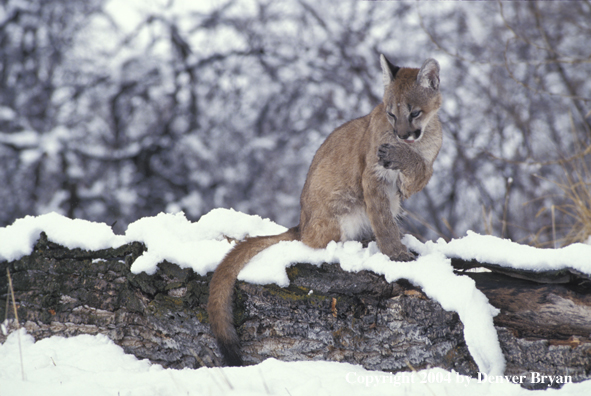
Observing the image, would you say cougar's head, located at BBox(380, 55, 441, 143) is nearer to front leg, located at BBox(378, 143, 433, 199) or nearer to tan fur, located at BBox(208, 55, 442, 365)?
tan fur, located at BBox(208, 55, 442, 365)

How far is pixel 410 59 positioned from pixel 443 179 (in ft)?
8.05

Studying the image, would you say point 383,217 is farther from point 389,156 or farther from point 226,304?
point 226,304

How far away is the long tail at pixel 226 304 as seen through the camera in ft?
9.23

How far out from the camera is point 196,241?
341 centimetres

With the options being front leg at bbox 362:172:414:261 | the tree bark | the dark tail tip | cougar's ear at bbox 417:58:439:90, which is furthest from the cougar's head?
the dark tail tip

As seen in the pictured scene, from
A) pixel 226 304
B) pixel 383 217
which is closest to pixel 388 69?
pixel 383 217

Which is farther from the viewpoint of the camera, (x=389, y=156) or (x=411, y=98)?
(x=411, y=98)

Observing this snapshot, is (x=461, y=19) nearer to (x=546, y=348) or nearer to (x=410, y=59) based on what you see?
(x=410, y=59)

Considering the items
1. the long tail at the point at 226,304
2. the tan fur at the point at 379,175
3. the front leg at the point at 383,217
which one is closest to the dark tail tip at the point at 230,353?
the long tail at the point at 226,304

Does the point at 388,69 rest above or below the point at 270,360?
above

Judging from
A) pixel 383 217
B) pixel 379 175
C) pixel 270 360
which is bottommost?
pixel 270 360

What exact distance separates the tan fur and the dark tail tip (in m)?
0.42

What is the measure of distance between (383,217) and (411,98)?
0.91 meters

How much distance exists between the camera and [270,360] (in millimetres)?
2670
